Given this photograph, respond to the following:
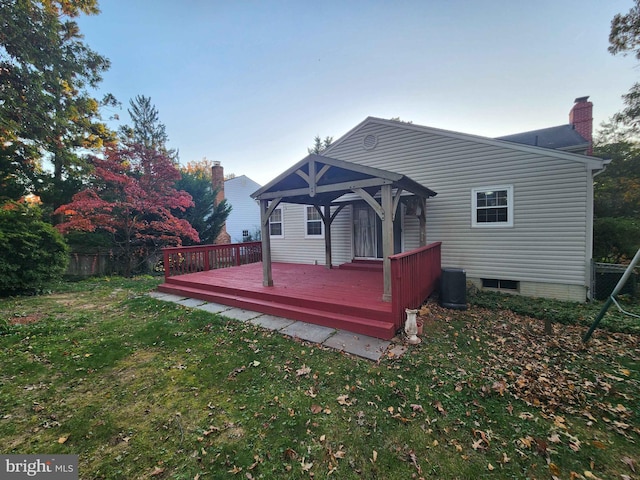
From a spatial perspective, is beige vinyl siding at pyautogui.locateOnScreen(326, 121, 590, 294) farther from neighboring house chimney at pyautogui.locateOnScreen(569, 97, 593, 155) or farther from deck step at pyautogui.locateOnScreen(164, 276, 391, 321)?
neighboring house chimney at pyautogui.locateOnScreen(569, 97, 593, 155)

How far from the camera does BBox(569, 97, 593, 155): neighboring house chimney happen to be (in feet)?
28.3

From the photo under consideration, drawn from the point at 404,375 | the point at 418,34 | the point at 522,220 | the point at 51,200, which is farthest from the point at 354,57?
the point at 51,200

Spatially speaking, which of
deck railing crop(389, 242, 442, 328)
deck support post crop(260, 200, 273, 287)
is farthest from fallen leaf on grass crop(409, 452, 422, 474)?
deck support post crop(260, 200, 273, 287)

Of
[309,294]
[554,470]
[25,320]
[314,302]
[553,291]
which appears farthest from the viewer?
[553,291]

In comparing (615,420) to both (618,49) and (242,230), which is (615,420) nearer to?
(618,49)

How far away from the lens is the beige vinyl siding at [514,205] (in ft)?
20.3

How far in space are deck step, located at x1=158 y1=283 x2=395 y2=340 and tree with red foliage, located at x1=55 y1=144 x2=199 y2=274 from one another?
17.6 ft

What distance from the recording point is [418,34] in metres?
8.11

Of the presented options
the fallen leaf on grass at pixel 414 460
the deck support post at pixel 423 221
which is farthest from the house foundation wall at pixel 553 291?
the fallen leaf on grass at pixel 414 460

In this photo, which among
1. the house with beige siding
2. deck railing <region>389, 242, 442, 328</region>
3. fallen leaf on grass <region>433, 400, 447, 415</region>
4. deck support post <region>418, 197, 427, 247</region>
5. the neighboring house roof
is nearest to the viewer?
fallen leaf on grass <region>433, 400, 447, 415</region>

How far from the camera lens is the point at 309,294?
216 inches

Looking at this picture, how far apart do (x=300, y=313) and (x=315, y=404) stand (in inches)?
90.3

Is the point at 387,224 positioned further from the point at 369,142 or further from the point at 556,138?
the point at 556,138

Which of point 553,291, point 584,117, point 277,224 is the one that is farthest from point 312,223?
point 584,117
